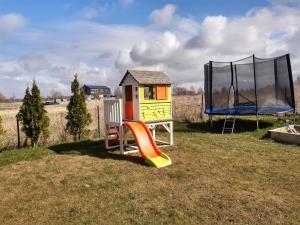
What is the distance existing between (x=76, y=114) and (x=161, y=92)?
387cm

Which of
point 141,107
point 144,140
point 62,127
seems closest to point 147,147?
point 144,140

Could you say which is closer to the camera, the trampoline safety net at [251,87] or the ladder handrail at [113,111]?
the ladder handrail at [113,111]

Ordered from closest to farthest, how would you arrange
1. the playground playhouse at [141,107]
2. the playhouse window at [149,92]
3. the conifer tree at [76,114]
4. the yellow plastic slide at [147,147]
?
the yellow plastic slide at [147,147] → the playground playhouse at [141,107] → the playhouse window at [149,92] → the conifer tree at [76,114]

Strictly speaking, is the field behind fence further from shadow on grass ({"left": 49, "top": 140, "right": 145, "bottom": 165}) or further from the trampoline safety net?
the trampoline safety net

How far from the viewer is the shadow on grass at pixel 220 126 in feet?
38.9

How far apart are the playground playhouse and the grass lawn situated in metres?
0.60

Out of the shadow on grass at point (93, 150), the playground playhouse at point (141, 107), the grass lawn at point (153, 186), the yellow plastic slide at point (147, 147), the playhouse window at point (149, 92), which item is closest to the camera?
the grass lawn at point (153, 186)

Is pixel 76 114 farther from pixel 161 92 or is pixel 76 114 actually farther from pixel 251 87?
pixel 251 87

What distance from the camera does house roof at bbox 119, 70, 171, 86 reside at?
8.10 m

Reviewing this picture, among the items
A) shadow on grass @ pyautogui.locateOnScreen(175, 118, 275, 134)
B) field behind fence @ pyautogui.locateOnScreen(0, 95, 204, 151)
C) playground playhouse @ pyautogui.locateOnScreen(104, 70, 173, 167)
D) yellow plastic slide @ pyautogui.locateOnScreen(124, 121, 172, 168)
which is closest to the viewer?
yellow plastic slide @ pyautogui.locateOnScreen(124, 121, 172, 168)

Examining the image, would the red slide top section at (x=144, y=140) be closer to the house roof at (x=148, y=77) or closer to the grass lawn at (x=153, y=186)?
the grass lawn at (x=153, y=186)

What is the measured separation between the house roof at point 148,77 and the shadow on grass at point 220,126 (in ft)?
13.0

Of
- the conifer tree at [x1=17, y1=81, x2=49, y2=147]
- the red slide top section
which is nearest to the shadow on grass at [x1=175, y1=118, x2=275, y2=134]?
the red slide top section

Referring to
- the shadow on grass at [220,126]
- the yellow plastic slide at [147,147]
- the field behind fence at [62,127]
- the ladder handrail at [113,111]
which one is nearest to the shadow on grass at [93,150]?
the yellow plastic slide at [147,147]
